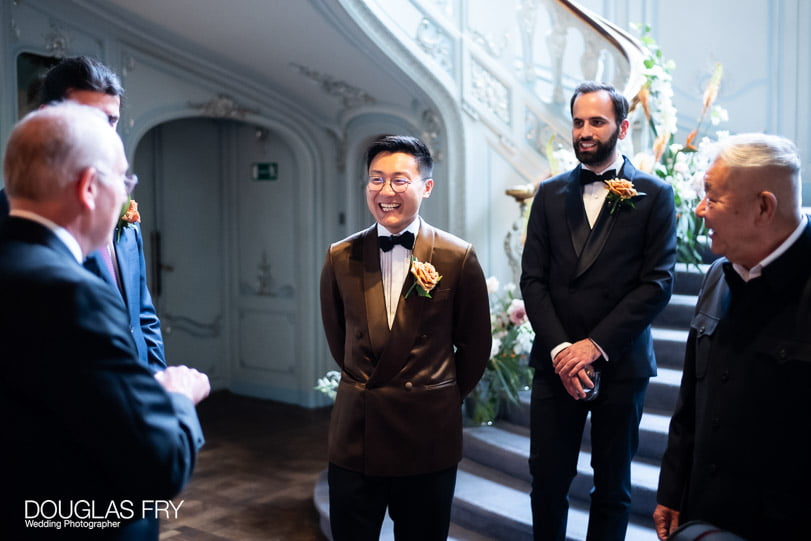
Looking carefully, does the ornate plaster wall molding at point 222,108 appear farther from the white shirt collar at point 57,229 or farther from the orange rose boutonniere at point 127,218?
the white shirt collar at point 57,229

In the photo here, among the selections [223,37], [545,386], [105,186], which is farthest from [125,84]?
[105,186]

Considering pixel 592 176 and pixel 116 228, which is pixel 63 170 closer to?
pixel 116 228

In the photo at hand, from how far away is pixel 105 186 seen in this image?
4.14ft

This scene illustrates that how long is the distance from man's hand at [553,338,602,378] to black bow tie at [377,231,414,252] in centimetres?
64

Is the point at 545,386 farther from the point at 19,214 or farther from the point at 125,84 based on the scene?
the point at 125,84

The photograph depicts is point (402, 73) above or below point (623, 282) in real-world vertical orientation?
above

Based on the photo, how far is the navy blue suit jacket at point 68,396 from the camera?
46.2 inches

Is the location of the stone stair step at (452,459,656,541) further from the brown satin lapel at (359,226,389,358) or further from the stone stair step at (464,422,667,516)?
the brown satin lapel at (359,226,389,358)

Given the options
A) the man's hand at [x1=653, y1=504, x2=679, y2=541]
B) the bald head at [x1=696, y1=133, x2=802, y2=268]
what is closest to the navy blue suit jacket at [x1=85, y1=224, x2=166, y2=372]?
the man's hand at [x1=653, y1=504, x2=679, y2=541]

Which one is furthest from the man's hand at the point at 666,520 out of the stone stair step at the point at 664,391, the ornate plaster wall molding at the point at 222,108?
the ornate plaster wall molding at the point at 222,108

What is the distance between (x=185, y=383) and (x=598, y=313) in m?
1.59

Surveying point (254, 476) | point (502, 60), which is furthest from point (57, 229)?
point (502, 60)

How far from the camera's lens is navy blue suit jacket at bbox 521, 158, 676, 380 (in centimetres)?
258

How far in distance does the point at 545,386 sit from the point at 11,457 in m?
1.81
